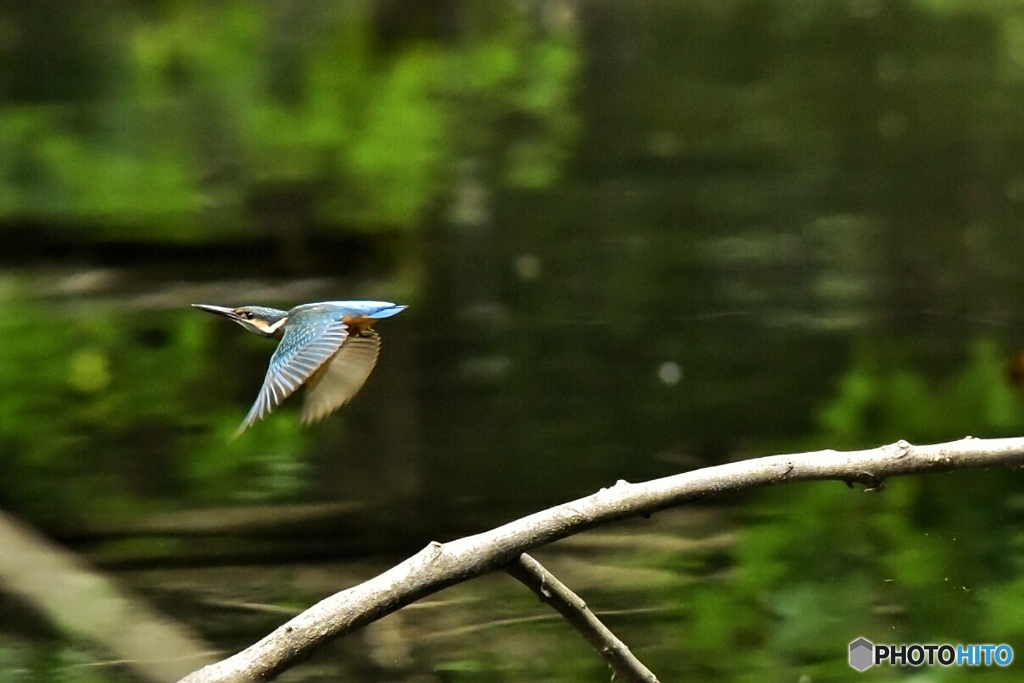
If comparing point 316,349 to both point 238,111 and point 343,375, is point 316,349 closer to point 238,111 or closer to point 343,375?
point 343,375

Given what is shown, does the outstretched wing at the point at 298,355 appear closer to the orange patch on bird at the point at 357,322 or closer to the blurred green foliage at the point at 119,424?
the orange patch on bird at the point at 357,322

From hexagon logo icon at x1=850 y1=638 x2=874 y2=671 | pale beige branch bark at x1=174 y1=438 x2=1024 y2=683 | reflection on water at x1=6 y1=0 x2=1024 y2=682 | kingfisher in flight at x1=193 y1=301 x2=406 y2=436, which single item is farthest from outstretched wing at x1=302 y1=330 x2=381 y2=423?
hexagon logo icon at x1=850 y1=638 x2=874 y2=671

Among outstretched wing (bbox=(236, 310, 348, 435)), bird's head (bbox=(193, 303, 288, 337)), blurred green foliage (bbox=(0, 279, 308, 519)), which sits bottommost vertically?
outstretched wing (bbox=(236, 310, 348, 435))

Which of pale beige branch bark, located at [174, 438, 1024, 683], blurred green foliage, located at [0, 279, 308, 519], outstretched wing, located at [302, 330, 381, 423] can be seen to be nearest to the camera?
pale beige branch bark, located at [174, 438, 1024, 683]

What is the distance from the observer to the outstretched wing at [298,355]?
0.77 m

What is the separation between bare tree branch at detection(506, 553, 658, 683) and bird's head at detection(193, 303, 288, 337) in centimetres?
24

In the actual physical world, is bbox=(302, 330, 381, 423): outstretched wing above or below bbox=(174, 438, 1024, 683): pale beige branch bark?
above

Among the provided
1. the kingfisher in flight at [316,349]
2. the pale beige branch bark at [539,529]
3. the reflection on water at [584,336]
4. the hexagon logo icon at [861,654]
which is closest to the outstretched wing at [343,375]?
the kingfisher in flight at [316,349]

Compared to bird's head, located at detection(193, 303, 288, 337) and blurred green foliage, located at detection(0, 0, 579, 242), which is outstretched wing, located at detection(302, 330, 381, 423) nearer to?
bird's head, located at detection(193, 303, 288, 337)

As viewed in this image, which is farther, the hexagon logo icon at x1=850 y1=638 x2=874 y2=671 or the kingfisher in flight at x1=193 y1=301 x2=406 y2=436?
the hexagon logo icon at x1=850 y1=638 x2=874 y2=671

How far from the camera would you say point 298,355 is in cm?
79

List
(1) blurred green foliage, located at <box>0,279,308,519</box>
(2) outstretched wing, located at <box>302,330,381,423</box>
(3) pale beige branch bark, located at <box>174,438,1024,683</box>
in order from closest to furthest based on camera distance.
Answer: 1. (3) pale beige branch bark, located at <box>174,438,1024,683</box>
2. (2) outstretched wing, located at <box>302,330,381,423</box>
3. (1) blurred green foliage, located at <box>0,279,308,519</box>

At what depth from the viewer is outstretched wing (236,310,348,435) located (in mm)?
766

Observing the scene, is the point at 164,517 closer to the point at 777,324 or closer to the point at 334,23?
the point at 334,23
